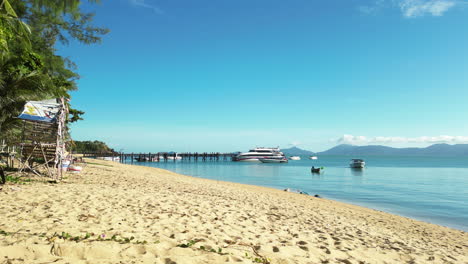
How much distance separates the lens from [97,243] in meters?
3.55

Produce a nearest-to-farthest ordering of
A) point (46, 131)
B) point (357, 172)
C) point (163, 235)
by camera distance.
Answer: point (163, 235), point (46, 131), point (357, 172)

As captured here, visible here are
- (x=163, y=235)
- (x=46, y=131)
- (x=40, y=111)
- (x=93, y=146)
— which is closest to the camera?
(x=163, y=235)

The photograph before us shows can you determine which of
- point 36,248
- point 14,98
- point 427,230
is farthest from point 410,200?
point 14,98

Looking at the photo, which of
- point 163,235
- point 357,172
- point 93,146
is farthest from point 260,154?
point 163,235

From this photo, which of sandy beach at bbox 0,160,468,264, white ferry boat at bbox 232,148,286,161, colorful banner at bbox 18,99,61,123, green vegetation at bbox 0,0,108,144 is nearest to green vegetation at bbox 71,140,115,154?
white ferry boat at bbox 232,148,286,161

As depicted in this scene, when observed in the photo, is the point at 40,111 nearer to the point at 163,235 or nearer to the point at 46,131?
the point at 46,131

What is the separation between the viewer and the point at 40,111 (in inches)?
364

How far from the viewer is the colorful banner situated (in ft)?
29.2

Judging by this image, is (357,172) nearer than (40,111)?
No

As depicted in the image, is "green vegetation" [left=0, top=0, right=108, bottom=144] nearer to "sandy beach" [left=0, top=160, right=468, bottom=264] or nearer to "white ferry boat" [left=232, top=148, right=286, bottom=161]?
"sandy beach" [left=0, top=160, right=468, bottom=264]

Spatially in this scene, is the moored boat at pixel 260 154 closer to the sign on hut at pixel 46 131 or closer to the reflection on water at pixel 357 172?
the reflection on water at pixel 357 172

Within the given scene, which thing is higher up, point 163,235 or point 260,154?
point 163,235

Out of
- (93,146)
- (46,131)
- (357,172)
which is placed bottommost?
(357,172)

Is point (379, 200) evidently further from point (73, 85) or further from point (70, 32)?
point (73, 85)
